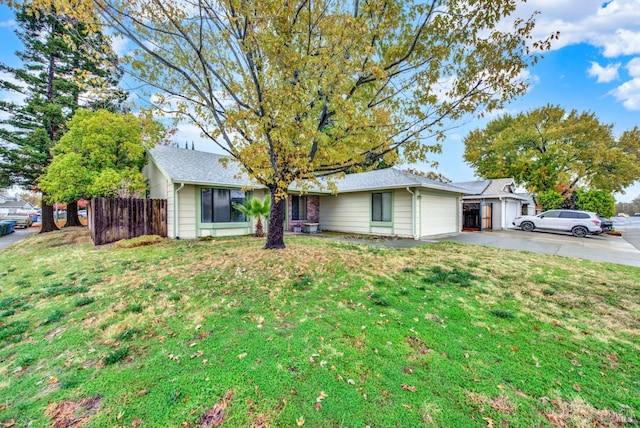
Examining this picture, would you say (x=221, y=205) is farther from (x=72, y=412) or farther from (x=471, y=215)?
→ (x=471, y=215)

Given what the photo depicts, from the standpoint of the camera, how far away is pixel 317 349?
2.82m

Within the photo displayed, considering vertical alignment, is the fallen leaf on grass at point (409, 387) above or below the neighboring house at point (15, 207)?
below

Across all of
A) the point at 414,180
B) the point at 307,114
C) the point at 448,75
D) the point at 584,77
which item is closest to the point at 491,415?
the point at 307,114

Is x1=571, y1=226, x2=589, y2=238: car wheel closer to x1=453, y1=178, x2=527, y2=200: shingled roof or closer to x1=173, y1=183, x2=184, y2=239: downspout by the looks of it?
x1=453, y1=178, x2=527, y2=200: shingled roof

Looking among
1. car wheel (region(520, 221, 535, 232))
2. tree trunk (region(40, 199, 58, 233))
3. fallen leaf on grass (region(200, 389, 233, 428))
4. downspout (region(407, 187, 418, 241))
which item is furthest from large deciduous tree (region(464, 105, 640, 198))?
tree trunk (region(40, 199, 58, 233))

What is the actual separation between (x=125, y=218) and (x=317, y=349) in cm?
1053

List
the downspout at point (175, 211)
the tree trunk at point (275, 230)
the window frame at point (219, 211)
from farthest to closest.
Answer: the window frame at point (219, 211) < the downspout at point (175, 211) < the tree trunk at point (275, 230)

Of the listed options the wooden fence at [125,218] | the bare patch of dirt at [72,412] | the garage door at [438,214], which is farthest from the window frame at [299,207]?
the bare patch of dirt at [72,412]

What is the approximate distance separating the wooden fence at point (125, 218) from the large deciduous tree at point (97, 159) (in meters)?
1.50

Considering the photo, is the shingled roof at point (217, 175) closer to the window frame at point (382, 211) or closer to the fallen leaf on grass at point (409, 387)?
the window frame at point (382, 211)

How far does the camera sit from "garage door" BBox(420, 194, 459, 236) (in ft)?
40.4

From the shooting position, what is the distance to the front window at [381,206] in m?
12.8

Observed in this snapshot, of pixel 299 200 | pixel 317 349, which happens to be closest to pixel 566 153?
pixel 299 200

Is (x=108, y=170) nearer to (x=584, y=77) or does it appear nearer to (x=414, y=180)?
(x=414, y=180)
